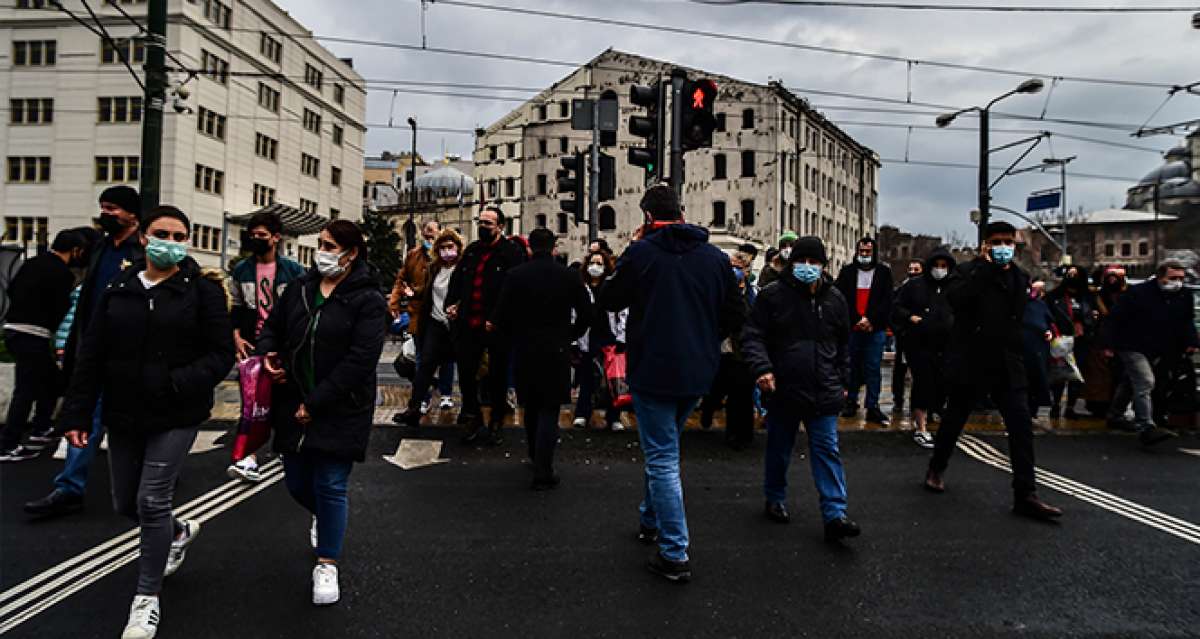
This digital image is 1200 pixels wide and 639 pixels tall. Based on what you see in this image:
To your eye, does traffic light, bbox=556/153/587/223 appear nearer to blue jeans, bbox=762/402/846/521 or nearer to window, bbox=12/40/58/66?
blue jeans, bbox=762/402/846/521

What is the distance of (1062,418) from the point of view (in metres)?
9.38

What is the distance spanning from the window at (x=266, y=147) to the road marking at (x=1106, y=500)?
44.4 meters

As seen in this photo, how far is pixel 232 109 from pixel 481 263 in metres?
40.2

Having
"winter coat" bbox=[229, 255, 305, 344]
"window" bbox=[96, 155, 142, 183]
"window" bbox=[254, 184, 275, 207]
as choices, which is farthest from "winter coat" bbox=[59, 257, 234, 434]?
"window" bbox=[254, 184, 275, 207]

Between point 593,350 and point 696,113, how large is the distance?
286 centimetres

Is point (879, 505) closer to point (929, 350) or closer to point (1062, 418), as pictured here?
point (929, 350)

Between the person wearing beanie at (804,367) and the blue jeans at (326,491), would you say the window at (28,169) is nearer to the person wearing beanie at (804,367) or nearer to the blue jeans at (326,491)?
the blue jeans at (326,491)

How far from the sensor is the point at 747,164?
54.0 metres

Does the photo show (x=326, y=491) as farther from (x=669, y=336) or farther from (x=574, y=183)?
(x=574, y=183)

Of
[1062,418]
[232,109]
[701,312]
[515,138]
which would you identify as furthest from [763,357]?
[515,138]

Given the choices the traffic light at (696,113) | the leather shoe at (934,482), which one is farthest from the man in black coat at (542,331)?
the traffic light at (696,113)

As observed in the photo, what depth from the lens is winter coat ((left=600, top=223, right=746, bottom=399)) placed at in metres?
4.16

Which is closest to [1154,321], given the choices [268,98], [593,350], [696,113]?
[696,113]

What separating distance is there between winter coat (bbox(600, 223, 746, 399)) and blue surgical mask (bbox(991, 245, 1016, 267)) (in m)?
2.46
